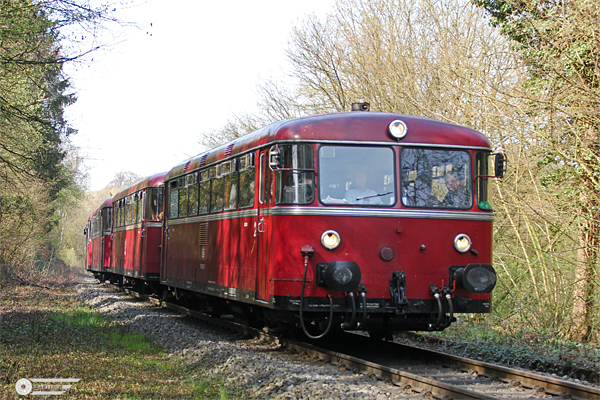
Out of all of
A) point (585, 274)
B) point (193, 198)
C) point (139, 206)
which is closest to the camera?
point (585, 274)

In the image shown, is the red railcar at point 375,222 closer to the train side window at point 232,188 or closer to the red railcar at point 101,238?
the train side window at point 232,188

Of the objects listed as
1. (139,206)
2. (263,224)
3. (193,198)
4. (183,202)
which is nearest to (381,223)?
(263,224)

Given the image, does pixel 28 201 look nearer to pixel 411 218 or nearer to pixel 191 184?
pixel 191 184

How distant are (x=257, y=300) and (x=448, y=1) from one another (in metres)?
14.3

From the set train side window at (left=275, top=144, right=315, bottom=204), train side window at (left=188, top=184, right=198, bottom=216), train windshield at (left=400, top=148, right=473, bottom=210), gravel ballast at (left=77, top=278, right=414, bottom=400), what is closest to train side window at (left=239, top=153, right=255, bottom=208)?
train side window at (left=275, top=144, right=315, bottom=204)

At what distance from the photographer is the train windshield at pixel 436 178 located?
8516mm

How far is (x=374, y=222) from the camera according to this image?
8.34 m

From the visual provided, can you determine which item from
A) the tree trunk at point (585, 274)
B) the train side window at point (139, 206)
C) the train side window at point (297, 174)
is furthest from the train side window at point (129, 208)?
the tree trunk at point (585, 274)

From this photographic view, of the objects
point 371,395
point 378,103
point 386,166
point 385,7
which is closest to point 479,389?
point 371,395

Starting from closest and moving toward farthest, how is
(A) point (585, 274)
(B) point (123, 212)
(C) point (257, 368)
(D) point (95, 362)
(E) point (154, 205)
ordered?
(C) point (257, 368) < (D) point (95, 362) < (A) point (585, 274) < (E) point (154, 205) < (B) point (123, 212)

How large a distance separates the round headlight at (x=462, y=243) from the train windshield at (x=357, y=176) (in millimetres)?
937

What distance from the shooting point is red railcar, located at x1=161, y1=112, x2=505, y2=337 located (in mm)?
8203

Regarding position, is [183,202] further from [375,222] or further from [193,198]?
[375,222]

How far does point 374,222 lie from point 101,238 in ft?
67.8
